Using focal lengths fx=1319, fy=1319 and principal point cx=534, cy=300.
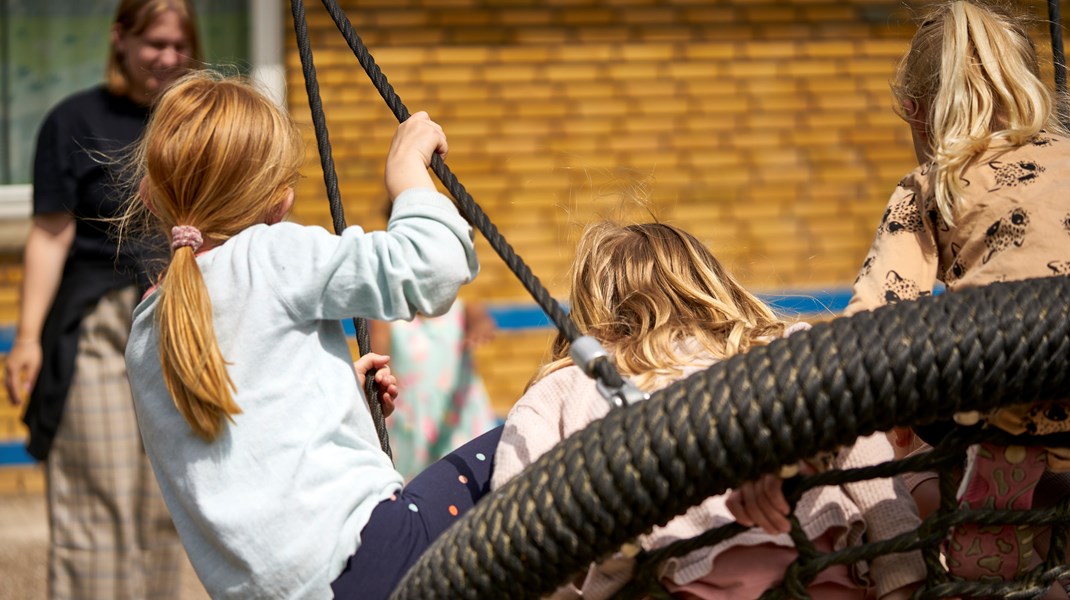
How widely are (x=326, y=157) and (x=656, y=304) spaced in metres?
0.54

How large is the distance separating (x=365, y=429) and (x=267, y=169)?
42 centimetres

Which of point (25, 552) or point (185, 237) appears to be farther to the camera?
point (25, 552)

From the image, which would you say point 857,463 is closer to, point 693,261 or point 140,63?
point 693,261

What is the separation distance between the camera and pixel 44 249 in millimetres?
3662

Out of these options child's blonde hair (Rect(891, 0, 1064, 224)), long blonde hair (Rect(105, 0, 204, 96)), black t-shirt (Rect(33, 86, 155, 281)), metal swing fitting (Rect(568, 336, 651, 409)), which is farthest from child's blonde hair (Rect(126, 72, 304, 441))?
long blonde hair (Rect(105, 0, 204, 96))

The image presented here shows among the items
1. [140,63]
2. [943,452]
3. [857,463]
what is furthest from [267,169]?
[140,63]

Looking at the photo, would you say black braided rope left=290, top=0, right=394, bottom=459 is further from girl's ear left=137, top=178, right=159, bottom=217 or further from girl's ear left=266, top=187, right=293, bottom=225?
girl's ear left=137, top=178, right=159, bottom=217

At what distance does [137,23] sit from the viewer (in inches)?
145

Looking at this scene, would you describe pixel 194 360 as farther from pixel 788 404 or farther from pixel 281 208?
pixel 788 404

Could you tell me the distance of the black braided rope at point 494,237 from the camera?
143cm

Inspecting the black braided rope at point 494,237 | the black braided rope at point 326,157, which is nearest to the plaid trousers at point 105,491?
the black braided rope at point 326,157

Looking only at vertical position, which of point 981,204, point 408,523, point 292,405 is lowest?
point 408,523

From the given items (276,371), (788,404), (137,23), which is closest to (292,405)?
(276,371)

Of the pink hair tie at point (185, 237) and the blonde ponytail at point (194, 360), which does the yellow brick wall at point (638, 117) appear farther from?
the blonde ponytail at point (194, 360)
